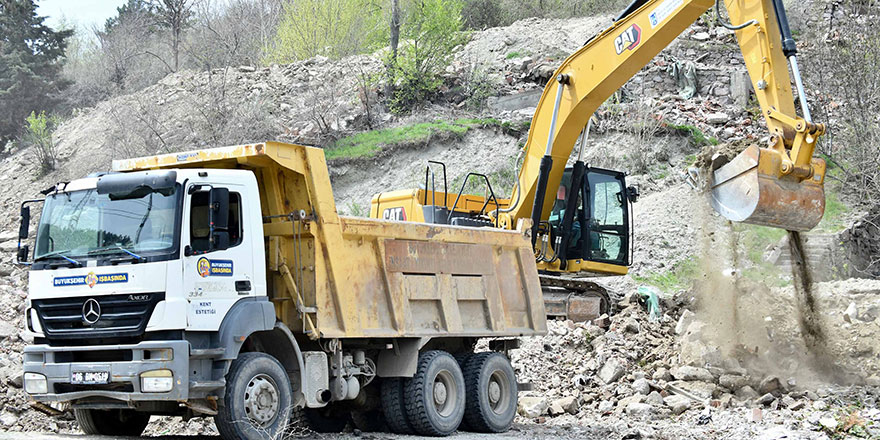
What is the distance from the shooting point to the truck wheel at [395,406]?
34.5 ft

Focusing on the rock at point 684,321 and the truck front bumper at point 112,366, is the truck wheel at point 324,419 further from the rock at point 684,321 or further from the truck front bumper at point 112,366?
the rock at point 684,321

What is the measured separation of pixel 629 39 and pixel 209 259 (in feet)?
24.6

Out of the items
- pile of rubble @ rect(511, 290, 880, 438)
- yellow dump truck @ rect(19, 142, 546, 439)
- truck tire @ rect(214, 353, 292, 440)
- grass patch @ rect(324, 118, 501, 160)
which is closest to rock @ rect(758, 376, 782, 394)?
pile of rubble @ rect(511, 290, 880, 438)

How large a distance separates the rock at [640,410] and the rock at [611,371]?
4.86ft

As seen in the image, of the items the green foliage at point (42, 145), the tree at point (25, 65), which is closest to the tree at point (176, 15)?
the tree at point (25, 65)

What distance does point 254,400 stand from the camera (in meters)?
8.50

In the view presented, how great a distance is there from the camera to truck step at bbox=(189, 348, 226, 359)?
8.04 metres

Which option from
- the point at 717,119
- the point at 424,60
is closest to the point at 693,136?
the point at 717,119

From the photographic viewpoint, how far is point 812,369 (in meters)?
13.9

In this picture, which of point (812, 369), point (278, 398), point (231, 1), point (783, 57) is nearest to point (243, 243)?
point (278, 398)

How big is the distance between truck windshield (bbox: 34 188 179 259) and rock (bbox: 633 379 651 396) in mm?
7896

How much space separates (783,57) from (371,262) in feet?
20.1

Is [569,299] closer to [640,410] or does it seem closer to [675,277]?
[640,410]

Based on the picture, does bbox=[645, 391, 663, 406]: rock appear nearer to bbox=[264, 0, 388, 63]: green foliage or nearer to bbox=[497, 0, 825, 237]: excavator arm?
bbox=[497, 0, 825, 237]: excavator arm
